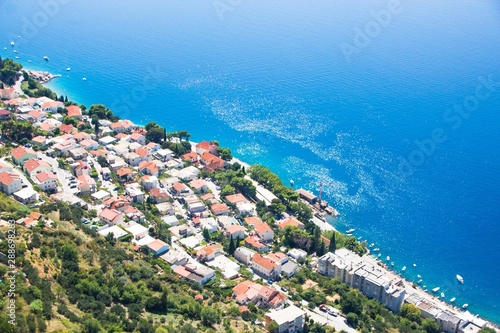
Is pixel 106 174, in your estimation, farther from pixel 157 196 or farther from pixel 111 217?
pixel 111 217

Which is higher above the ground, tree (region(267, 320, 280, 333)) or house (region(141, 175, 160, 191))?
house (region(141, 175, 160, 191))

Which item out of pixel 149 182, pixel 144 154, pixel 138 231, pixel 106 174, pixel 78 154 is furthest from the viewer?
pixel 144 154

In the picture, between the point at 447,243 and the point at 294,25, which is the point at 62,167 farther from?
the point at 294,25

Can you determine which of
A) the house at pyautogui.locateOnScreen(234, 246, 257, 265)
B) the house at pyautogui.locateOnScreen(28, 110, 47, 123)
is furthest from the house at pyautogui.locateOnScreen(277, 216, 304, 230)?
the house at pyautogui.locateOnScreen(28, 110, 47, 123)

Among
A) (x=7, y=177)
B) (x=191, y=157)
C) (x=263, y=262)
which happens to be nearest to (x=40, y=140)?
(x=7, y=177)

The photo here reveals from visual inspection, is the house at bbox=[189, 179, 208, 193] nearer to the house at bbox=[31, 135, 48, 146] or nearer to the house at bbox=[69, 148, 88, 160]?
the house at bbox=[69, 148, 88, 160]

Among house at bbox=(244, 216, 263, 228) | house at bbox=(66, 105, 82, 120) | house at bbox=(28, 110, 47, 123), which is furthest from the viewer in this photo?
house at bbox=(66, 105, 82, 120)

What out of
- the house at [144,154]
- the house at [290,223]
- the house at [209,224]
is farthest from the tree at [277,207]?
the house at [144,154]

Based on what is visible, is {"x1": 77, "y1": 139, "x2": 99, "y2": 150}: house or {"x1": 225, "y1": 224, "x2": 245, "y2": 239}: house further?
{"x1": 77, "y1": 139, "x2": 99, "y2": 150}: house
